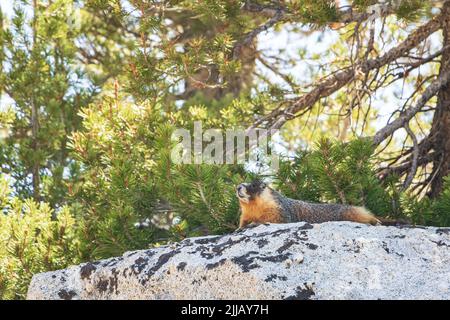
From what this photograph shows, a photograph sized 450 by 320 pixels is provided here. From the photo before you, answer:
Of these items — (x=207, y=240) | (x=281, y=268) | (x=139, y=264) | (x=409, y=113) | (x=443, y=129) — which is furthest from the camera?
(x=443, y=129)

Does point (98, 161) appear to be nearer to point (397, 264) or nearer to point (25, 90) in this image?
point (25, 90)

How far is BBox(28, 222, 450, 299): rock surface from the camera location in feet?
15.3

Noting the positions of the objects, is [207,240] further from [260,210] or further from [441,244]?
[441,244]

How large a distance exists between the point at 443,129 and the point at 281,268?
3.76 m

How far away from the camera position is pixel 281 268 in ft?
15.9

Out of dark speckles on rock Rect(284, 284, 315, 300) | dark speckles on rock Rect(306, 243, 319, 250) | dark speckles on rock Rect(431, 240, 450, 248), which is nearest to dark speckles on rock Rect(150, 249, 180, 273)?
dark speckles on rock Rect(306, 243, 319, 250)

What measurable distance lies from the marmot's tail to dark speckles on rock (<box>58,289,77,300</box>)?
2.34 metres

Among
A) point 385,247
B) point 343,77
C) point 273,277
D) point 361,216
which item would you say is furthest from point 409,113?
point 273,277

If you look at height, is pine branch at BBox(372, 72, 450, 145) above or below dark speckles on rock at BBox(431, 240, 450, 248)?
above

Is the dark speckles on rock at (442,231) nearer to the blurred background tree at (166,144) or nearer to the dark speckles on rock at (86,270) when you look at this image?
the blurred background tree at (166,144)

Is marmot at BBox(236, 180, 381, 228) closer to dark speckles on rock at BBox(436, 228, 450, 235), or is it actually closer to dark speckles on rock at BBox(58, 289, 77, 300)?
dark speckles on rock at BBox(436, 228, 450, 235)

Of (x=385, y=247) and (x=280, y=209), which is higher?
(x=280, y=209)

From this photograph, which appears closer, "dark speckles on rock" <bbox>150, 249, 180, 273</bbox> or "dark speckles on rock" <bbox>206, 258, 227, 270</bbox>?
"dark speckles on rock" <bbox>206, 258, 227, 270</bbox>
